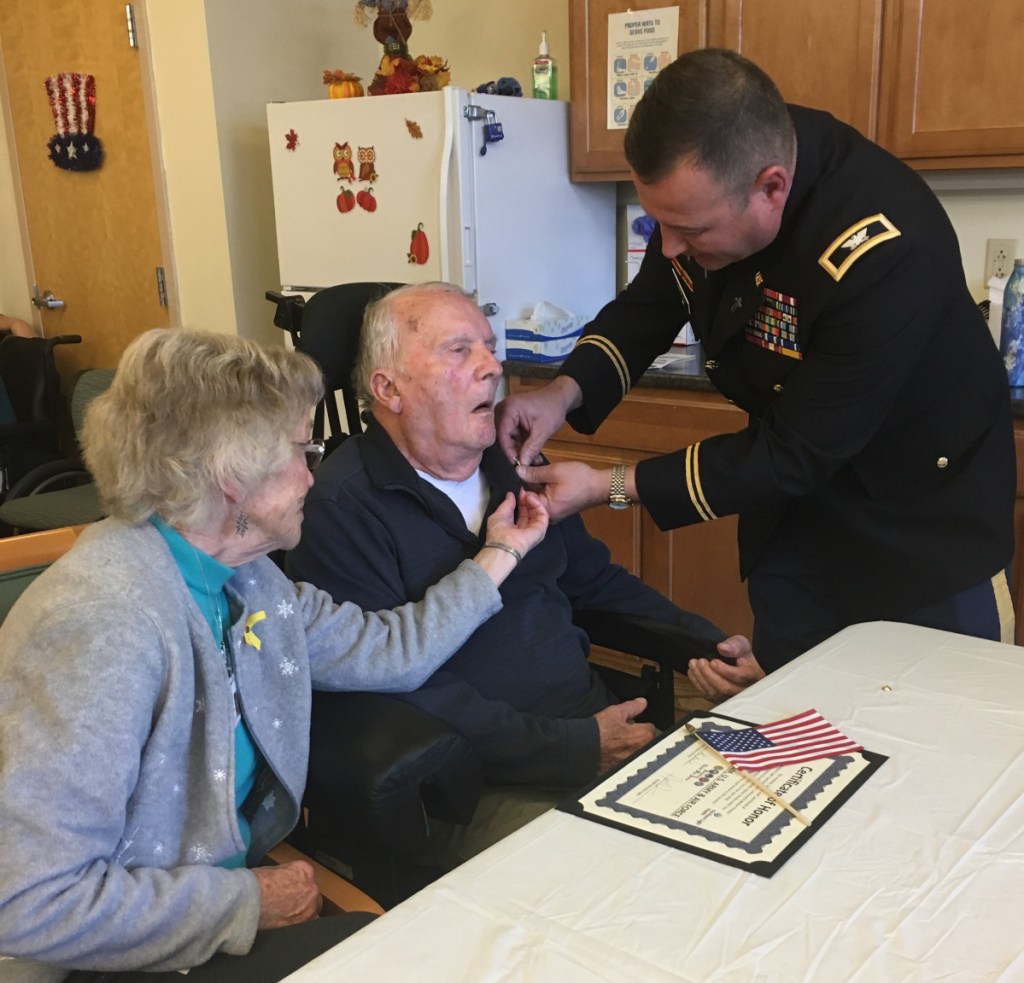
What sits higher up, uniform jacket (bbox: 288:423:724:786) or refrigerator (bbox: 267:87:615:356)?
refrigerator (bbox: 267:87:615:356)

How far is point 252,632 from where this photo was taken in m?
1.23

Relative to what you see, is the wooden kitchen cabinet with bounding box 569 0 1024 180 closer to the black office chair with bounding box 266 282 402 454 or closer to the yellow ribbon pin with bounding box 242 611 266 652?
the black office chair with bounding box 266 282 402 454

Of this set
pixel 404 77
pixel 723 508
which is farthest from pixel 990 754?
pixel 404 77

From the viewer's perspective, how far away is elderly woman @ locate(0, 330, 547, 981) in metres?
0.97

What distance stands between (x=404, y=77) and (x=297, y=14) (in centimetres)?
85

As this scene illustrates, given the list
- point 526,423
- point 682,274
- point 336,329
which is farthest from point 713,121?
point 336,329

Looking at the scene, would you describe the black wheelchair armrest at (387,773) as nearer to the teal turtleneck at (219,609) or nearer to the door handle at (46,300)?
the teal turtleneck at (219,609)

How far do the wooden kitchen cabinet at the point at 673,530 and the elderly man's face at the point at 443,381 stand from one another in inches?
46.1

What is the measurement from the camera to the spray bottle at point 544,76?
3.10 m

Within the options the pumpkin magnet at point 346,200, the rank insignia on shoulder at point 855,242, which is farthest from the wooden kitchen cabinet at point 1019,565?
the pumpkin magnet at point 346,200

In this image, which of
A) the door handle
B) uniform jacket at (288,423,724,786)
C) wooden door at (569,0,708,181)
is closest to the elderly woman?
uniform jacket at (288,423,724,786)

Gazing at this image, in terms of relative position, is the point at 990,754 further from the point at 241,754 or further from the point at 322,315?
the point at 322,315

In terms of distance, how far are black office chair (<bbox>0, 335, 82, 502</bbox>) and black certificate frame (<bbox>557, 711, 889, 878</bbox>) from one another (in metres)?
3.22

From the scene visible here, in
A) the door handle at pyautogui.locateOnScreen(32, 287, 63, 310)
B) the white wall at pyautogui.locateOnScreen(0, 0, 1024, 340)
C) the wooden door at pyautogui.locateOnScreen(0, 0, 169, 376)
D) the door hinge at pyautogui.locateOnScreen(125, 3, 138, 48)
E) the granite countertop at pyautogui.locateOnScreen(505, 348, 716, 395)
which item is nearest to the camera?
the granite countertop at pyautogui.locateOnScreen(505, 348, 716, 395)
